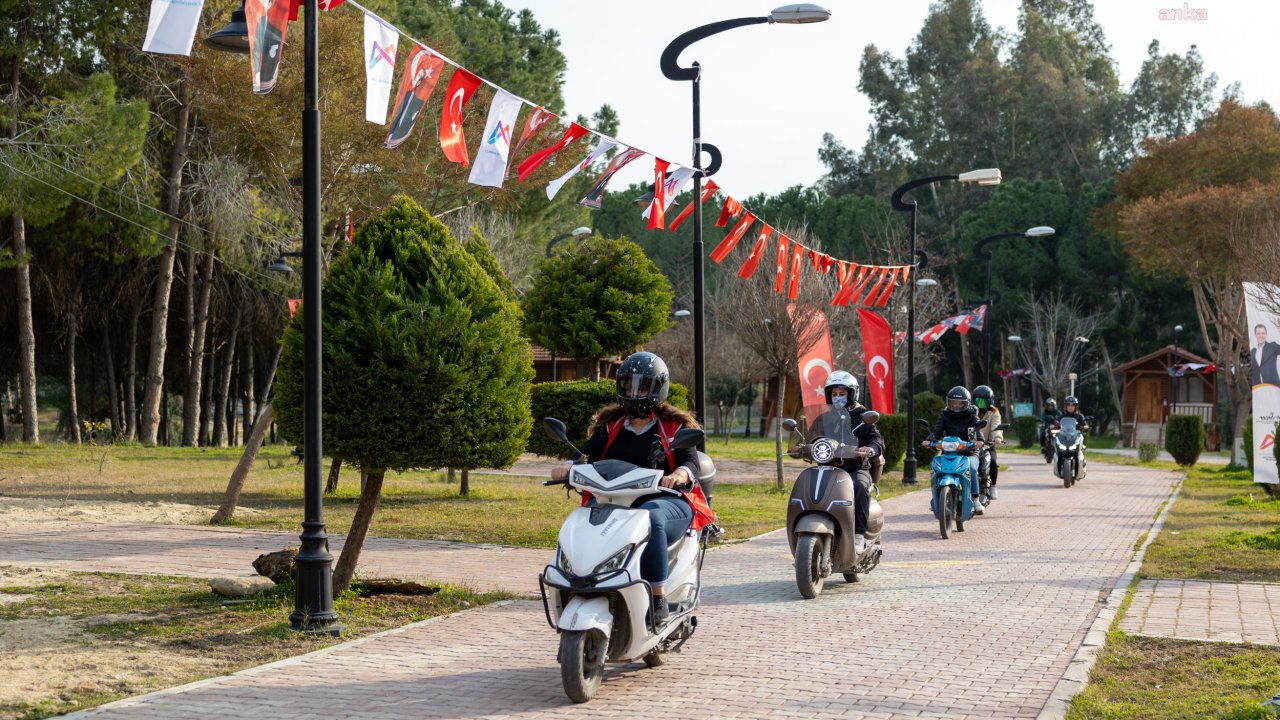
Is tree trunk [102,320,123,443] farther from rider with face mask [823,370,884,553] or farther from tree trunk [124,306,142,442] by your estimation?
rider with face mask [823,370,884,553]

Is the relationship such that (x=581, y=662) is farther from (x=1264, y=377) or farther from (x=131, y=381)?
(x=131, y=381)

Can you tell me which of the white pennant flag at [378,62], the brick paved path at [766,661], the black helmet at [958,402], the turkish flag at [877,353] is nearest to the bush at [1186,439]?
the turkish flag at [877,353]

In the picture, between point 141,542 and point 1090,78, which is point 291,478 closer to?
point 141,542

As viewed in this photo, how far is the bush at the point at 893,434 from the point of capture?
25328mm

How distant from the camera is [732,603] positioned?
9297 mm

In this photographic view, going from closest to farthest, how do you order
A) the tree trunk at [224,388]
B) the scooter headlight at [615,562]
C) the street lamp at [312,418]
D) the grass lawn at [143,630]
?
the scooter headlight at [615,562], the grass lawn at [143,630], the street lamp at [312,418], the tree trunk at [224,388]

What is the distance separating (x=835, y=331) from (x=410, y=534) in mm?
33728

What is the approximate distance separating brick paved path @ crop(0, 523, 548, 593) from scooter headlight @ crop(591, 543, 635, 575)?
3818 millimetres

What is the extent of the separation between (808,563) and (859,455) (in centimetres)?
104

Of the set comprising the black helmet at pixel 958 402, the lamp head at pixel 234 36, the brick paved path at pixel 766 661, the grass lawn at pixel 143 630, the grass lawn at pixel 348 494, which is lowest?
the brick paved path at pixel 766 661

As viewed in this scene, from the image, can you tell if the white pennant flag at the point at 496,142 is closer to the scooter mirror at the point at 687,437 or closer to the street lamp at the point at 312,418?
the street lamp at the point at 312,418

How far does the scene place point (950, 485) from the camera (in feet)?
46.0

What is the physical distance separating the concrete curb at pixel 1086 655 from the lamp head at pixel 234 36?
20.7 ft

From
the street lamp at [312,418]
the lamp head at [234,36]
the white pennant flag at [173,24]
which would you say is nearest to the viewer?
the white pennant flag at [173,24]
